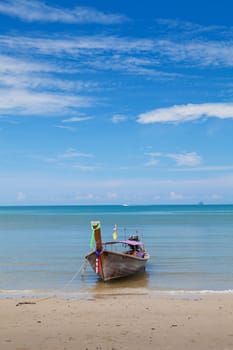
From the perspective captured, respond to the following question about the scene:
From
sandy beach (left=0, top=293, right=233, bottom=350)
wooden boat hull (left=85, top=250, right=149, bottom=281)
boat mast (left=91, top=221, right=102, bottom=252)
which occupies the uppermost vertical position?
boat mast (left=91, top=221, right=102, bottom=252)

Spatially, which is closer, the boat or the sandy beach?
the sandy beach

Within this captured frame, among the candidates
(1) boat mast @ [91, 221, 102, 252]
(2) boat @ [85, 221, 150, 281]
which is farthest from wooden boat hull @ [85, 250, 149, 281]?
(1) boat mast @ [91, 221, 102, 252]

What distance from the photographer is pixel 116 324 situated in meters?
10.9

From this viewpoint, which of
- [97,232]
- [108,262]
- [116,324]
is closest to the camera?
[116,324]

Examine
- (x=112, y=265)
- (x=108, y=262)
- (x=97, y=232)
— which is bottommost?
(x=112, y=265)

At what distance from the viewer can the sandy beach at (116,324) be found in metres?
9.16

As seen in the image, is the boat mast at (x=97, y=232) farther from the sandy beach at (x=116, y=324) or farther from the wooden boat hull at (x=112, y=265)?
the sandy beach at (x=116, y=324)

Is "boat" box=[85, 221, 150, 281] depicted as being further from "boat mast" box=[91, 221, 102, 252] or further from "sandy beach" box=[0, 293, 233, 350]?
"sandy beach" box=[0, 293, 233, 350]

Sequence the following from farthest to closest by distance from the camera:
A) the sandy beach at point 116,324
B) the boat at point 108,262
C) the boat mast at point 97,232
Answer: the boat at point 108,262 < the boat mast at point 97,232 < the sandy beach at point 116,324

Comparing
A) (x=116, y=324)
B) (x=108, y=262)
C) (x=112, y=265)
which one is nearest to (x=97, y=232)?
(x=108, y=262)

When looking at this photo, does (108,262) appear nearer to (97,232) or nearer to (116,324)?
(97,232)

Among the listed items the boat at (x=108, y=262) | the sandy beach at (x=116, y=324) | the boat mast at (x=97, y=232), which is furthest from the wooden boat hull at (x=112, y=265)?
the sandy beach at (x=116, y=324)

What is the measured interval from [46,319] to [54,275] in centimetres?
1102

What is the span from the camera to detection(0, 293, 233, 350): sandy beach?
916 centimetres
